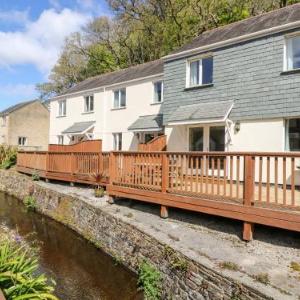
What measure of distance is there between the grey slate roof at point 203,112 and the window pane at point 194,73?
1125mm

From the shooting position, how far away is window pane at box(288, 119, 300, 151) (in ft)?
39.2

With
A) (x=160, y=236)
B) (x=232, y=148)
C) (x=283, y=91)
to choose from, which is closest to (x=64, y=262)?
(x=160, y=236)

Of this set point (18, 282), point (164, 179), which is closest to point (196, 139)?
point (164, 179)

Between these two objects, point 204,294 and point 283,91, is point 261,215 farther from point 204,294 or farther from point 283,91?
point 283,91

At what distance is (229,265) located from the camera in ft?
19.2

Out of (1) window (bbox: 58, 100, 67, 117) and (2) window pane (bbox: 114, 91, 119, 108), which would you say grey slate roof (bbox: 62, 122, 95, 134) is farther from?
(1) window (bbox: 58, 100, 67, 117)

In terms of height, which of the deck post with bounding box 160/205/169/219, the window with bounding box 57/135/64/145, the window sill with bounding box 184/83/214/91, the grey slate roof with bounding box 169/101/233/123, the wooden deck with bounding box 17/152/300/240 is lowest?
the deck post with bounding box 160/205/169/219

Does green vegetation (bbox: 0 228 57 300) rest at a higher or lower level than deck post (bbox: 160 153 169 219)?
lower

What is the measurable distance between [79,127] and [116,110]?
3.72m

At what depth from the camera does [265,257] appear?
6.25 metres

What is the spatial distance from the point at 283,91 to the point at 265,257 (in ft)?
25.1

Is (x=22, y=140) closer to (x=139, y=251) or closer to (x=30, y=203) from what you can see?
(x=30, y=203)

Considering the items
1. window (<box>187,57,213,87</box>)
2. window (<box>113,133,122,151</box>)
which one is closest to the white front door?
window (<box>187,57,213,87</box>)

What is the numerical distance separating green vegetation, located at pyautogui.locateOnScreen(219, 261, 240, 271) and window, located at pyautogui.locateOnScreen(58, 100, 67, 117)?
2414cm
